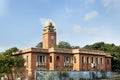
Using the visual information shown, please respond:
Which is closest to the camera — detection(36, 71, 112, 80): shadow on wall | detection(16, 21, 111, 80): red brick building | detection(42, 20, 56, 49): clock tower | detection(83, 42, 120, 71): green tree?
detection(36, 71, 112, 80): shadow on wall

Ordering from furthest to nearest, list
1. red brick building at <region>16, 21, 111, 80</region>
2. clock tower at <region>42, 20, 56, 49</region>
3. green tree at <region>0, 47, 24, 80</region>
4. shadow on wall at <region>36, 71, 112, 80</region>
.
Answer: clock tower at <region>42, 20, 56, 49</region> → red brick building at <region>16, 21, 111, 80</region> → green tree at <region>0, 47, 24, 80</region> → shadow on wall at <region>36, 71, 112, 80</region>

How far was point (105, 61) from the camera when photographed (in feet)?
198

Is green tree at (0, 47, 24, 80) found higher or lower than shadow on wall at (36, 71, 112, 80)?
higher

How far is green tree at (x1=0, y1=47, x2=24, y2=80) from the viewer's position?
160 ft

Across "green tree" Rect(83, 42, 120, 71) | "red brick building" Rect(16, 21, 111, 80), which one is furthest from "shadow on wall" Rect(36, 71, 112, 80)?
"green tree" Rect(83, 42, 120, 71)

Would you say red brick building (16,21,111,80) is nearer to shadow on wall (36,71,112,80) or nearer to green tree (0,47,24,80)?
green tree (0,47,24,80)

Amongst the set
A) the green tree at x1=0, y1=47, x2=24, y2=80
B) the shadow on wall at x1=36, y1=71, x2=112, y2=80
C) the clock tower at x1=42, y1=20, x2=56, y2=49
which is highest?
the clock tower at x1=42, y1=20, x2=56, y2=49

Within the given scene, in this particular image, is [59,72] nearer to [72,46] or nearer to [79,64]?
[79,64]

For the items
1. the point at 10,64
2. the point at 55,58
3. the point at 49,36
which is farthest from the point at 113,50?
the point at 10,64

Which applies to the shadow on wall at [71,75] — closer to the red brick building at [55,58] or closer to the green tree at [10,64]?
the red brick building at [55,58]

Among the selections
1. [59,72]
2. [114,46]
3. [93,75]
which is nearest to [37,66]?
[59,72]

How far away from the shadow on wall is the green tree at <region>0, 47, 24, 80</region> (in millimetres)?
7100

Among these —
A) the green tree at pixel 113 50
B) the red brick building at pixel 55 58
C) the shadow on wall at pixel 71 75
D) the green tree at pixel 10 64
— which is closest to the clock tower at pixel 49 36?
the red brick building at pixel 55 58

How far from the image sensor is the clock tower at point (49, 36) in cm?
5681
